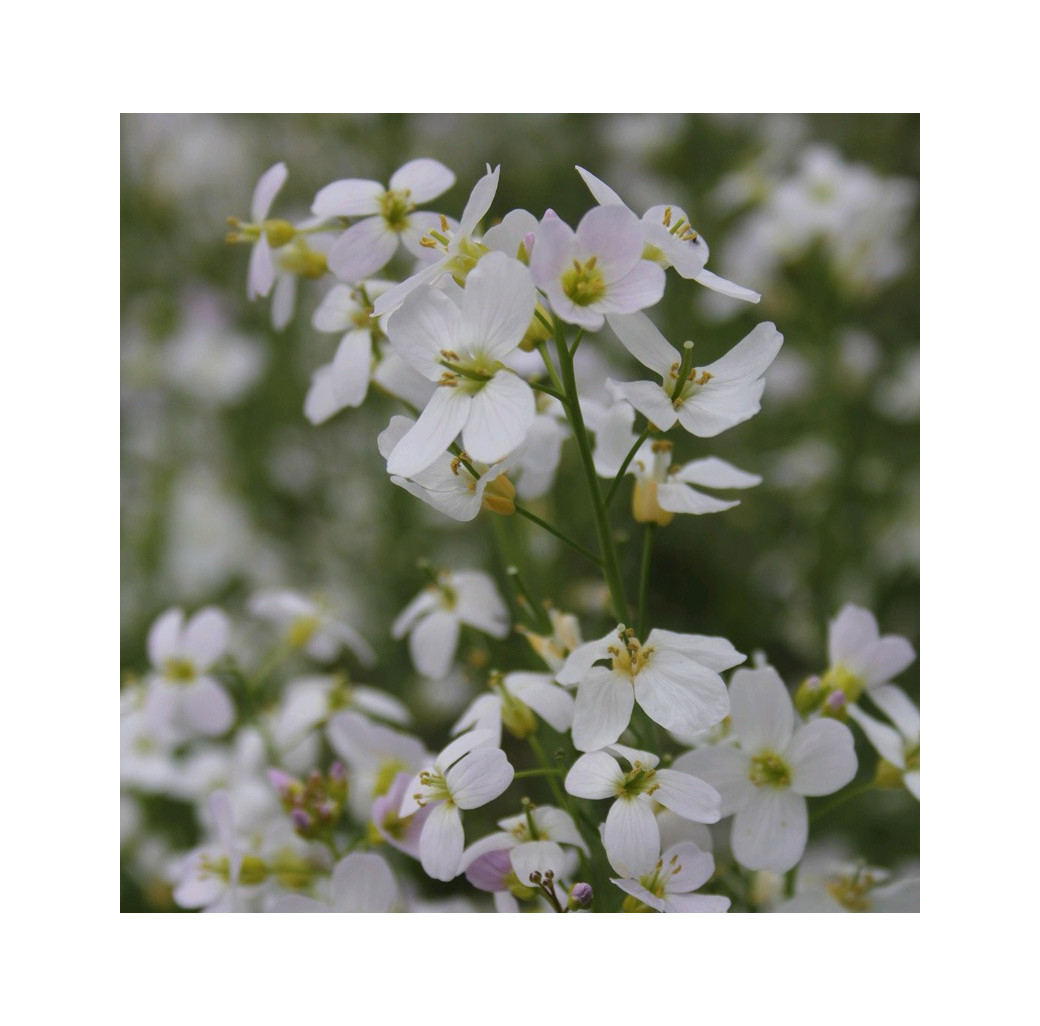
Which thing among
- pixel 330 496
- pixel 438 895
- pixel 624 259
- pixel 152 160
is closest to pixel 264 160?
pixel 152 160

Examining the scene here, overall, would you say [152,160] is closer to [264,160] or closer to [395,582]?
[264,160]

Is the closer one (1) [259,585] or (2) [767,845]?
(2) [767,845]

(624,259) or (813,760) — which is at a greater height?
(624,259)

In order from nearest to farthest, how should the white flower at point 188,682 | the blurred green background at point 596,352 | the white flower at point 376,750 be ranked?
1. the white flower at point 376,750
2. the white flower at point 188,682
3. the blurred green background at point 596,352

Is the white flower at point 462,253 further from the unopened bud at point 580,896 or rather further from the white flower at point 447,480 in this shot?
the unopened bud at point 580,896

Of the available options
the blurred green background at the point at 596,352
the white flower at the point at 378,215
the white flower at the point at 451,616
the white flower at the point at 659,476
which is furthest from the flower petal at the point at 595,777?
the blurred green background at the point at 596,352

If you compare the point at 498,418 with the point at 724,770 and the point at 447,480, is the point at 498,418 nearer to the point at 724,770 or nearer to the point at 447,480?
the point at 447,480

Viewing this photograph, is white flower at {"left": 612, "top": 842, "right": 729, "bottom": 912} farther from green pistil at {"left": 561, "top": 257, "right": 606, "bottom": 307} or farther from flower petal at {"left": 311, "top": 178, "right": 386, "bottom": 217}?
flower petal at {"left": 311, "top": 178, "right": 386, "bottom": 217}
